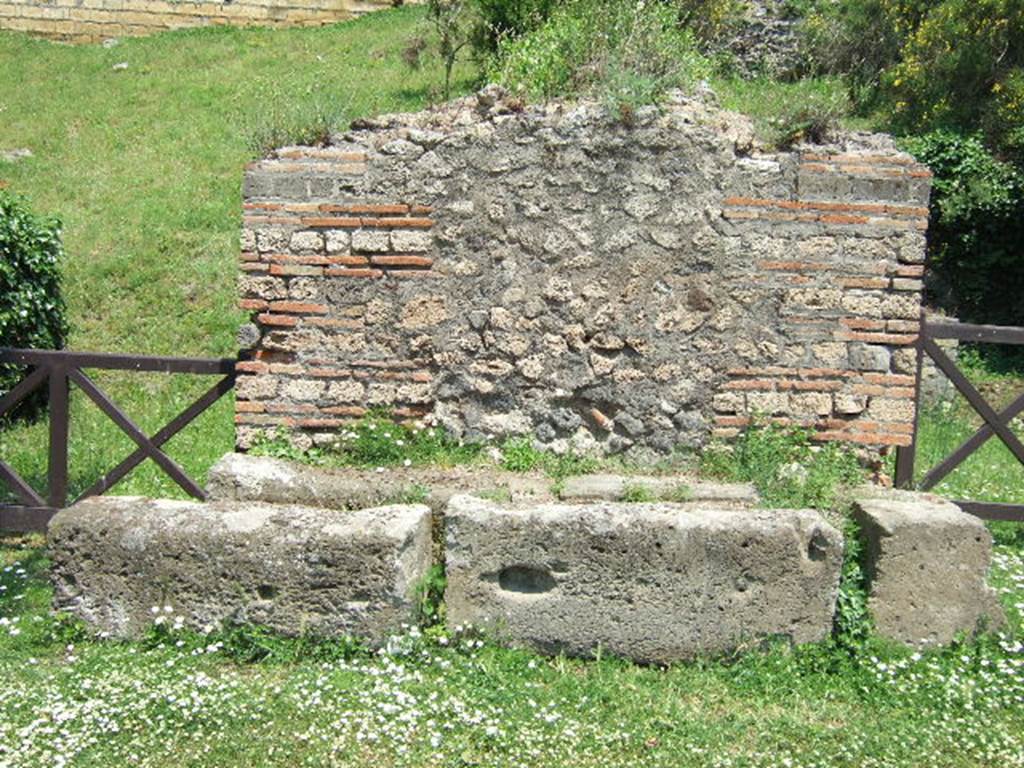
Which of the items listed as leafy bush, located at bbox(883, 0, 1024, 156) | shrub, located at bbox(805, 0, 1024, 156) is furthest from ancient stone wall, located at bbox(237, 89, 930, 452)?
leafy bush, located at bbox(883, 0, 1024, 156)

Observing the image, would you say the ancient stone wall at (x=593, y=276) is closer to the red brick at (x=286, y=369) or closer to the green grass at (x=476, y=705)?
the red brick at (x=286, y=369)

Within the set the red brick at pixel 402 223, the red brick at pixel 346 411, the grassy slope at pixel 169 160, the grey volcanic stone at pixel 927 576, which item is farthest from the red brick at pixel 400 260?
the grey volcanic stone at pixel 927 576

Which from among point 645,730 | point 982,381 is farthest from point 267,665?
point 982,381

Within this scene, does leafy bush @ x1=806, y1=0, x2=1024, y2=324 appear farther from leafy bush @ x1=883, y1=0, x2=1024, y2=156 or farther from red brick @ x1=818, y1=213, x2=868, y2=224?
red brick @ x1=818, y1=213, x2=868, y2=224

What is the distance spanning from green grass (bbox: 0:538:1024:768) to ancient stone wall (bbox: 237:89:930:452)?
1.30 meters

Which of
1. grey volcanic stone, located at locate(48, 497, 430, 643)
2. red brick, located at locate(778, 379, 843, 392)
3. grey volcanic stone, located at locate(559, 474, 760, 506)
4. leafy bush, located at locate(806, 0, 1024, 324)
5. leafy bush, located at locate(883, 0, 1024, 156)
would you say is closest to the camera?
grey volcanic stone, located at locate(48, 497, 430, 643)

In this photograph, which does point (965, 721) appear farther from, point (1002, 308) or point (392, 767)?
point (1002, 308)

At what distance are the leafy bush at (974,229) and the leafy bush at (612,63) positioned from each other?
6.94 m

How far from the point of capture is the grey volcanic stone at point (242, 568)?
4332 mm

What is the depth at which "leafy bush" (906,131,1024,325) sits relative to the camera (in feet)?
38.7

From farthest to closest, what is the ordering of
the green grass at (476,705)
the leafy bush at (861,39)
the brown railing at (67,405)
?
1. the leafy bush at (861,39)
2. the brown railing at (67,405)
3. the green grass at (476,705)

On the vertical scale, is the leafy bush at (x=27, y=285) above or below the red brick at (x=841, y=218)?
below

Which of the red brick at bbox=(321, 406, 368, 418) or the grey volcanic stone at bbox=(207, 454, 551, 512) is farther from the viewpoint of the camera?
the red brick at bbox=(321, 406, 368, 418)

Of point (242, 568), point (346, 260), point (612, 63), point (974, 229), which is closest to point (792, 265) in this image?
point (612, 63)
